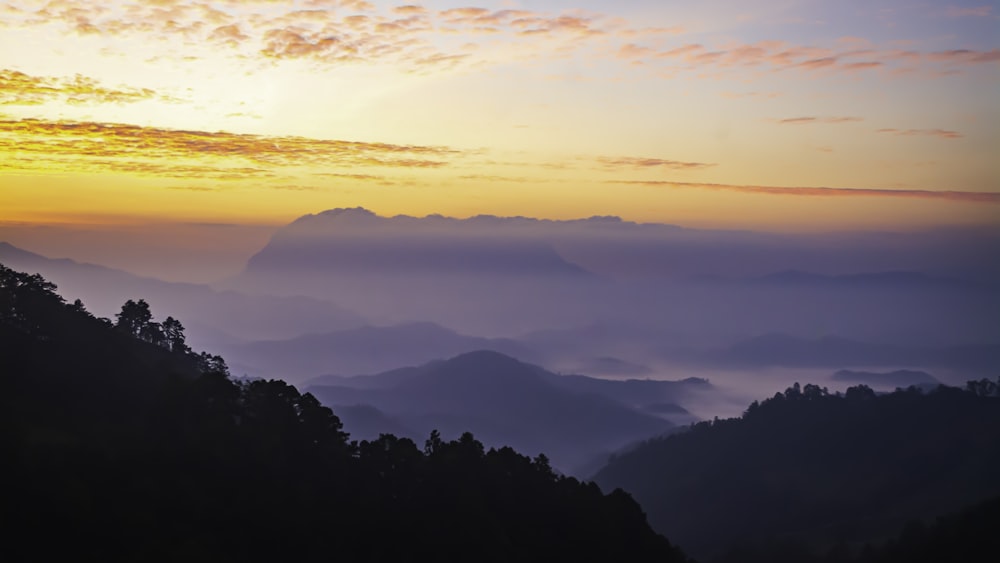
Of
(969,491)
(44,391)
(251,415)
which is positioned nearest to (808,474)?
(969,491)

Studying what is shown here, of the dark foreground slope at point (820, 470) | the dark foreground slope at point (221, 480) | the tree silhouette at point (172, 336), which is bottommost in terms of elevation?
the dark foreground slope at point (820, 470)

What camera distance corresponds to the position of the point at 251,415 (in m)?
56.9

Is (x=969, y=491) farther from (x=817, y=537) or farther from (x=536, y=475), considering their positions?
(x=536, y=475)

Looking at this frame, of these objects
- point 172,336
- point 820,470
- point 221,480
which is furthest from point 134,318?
point 820,470

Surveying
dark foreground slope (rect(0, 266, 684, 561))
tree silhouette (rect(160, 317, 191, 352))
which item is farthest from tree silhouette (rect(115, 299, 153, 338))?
dark foreground slope (rect(0, 266, 684, 561))

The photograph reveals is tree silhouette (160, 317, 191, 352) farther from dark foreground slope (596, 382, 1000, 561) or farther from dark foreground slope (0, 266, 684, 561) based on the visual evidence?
dark foreground slope (596, 382, 1000, 561)

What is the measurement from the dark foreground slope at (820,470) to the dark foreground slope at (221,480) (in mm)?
62534

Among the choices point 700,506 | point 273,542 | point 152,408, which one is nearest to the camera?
point 273,542

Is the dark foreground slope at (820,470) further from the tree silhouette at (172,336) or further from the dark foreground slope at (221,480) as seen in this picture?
the tree silhouette at (172,336)

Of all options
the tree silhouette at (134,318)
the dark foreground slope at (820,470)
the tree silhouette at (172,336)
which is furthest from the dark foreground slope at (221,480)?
the dark foreground slope at (820,470)

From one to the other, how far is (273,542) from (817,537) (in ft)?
307

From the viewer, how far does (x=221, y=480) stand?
47500 mm

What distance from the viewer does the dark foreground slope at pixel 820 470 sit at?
12112 centimetres

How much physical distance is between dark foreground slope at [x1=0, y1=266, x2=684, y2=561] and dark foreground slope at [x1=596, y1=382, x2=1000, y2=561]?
6253cm
